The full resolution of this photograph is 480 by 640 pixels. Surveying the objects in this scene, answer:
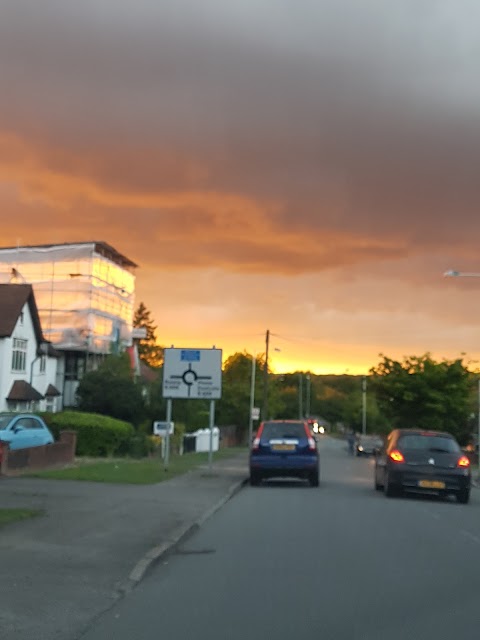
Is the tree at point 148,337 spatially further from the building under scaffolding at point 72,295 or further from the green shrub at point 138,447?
the green shrub at point 138,447

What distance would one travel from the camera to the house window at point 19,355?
49844 mm

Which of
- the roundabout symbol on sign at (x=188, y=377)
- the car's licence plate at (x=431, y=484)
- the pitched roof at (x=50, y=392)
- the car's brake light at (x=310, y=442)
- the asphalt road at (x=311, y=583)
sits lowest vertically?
the asphalt road at (x=311, y=583)

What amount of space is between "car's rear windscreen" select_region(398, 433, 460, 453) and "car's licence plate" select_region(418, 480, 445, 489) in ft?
2.39

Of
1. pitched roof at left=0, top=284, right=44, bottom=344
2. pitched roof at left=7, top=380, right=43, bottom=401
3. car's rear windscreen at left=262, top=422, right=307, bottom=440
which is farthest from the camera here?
pitched roof at left=7, top=380, right=43, bottom=401

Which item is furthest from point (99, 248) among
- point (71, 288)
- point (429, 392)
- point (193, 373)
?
point (193, 373)

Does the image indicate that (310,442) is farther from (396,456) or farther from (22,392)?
(22,392)

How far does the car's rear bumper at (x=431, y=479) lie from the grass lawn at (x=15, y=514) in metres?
9.18

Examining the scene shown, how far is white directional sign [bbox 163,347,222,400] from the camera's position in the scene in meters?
27.8

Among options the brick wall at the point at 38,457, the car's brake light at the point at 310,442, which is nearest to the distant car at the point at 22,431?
the brick wall at the point at 38,457

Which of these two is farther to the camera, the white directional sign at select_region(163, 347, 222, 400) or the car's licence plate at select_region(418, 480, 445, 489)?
the white directional sign at select_region(163, 347, 222, 400)

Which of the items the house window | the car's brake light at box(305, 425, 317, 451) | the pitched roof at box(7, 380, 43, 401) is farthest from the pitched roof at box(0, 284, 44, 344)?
the car's brake light at box(305, 425, 317, 451)

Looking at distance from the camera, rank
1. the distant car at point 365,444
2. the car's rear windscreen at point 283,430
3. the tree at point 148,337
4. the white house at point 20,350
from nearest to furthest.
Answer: the car's rear windscreen at point 283,430 < the white house at point 20,350 < the distant car at point 365,444 < the tree at point 148,337

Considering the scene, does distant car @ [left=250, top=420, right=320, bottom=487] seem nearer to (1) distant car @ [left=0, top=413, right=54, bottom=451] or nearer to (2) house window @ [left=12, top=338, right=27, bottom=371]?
(1) distant car @ [left=0, top=413, right=54, bottom=451]

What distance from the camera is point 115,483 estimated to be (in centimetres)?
2231
